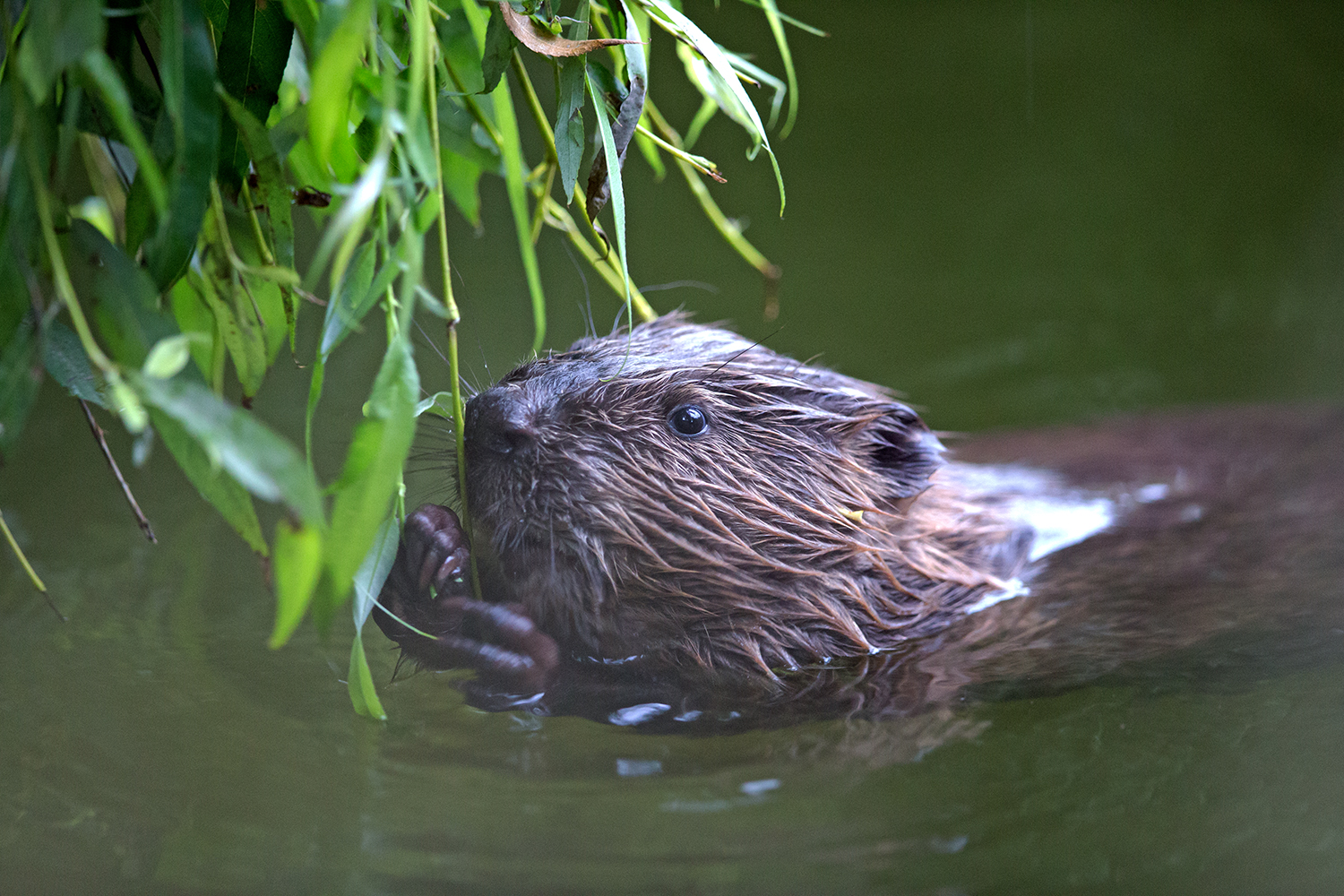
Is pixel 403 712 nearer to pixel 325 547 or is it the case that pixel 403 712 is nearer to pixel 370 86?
pixel 325 547

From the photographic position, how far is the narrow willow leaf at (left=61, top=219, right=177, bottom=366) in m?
1.24

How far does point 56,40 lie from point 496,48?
498 millimetres

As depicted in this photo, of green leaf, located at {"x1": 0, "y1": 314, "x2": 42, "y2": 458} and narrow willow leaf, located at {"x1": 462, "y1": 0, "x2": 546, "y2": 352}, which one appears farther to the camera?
narrow willow leaf, located at {"x1": 462, "y1": 0, "x2": 546, "y2": 352}

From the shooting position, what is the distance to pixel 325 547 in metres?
1.17

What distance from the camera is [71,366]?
4.66ft

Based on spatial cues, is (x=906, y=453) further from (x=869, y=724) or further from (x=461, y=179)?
(x=461, y=179)

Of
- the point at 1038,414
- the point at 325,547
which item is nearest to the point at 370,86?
the point at 325,547

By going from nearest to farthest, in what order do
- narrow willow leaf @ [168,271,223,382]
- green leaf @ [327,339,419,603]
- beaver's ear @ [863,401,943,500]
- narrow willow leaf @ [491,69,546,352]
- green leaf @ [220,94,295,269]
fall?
1. green leaf @ [327,339,419,603]
2. green leaf @ [220,94,295,269]
3. narrow willow leaf @ [491,69,546,352]
4. narrow willow leaf @ [168,271,223,382]
5. beaver's ear @ [863,401,943,500]

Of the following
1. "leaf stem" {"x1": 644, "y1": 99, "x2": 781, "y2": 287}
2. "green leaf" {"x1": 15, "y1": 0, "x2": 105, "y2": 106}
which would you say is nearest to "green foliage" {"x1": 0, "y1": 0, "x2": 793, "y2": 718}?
"green leaf" {"x1": 15, "y1": 0, "x2": 105, "y2": 106}

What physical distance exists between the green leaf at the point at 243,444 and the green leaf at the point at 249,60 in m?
0.46

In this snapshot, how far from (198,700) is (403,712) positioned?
37 cm

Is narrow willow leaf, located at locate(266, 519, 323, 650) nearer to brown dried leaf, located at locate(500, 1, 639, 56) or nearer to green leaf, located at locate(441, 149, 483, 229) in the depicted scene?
brown dried leaf, located at locate(500, 1, 639, 56)

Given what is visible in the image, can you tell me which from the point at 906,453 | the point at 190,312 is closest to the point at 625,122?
the point at 190,312

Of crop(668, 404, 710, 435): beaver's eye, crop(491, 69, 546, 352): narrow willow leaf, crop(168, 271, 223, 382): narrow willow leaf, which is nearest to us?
crop(491, 69, 546, 352): narrow willow leaf
